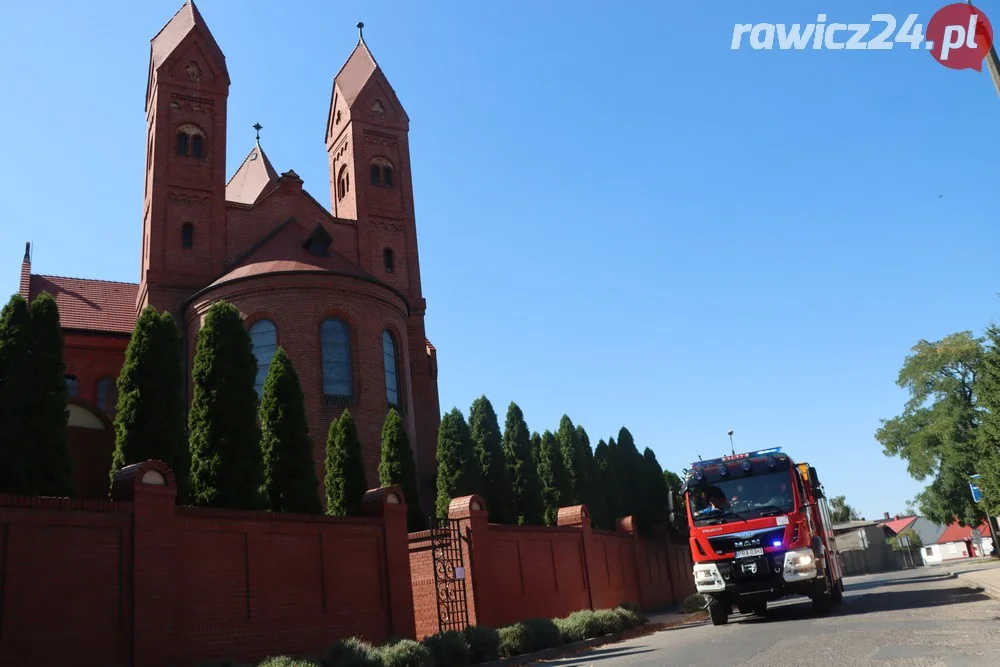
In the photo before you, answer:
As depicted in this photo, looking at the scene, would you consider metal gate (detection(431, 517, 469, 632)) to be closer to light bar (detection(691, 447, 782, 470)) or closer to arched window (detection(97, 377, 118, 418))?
light bar (detection(691, 447, 782, 470))

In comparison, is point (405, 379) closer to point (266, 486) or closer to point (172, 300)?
point (172, 300)

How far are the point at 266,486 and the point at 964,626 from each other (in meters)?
11.9

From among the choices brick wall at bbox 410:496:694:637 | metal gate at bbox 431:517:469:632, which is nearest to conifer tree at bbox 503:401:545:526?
brick wall at bbox 410:496:694:637

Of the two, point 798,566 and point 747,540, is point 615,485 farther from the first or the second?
point 798,566

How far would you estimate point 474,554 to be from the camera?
17.8m

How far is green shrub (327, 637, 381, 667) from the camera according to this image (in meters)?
12.2

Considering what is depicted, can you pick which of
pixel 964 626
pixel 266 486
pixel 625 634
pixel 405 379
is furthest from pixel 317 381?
pixel 964 626

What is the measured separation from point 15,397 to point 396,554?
7.33 m

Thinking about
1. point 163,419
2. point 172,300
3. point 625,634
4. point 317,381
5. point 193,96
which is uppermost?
point 193,96

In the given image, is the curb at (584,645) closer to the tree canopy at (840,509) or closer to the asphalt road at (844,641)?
the asphalt road at (844,641)

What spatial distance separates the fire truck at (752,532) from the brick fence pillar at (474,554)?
4721 millimetres

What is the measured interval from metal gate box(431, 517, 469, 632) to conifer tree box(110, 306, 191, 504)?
5.91 meters

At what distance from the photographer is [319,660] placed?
12.5 meters

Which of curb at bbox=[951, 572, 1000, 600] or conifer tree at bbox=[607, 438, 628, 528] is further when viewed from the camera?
conifer tree at bbox=[607, 438, 628, 528]
